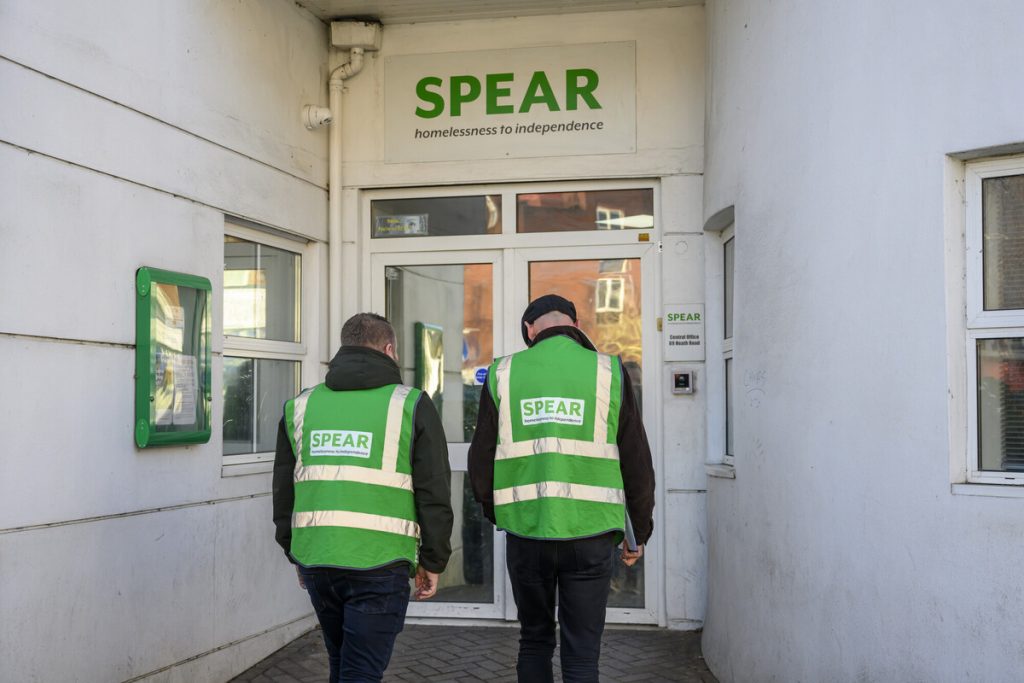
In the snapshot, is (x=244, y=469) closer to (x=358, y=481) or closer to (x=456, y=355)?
(x=456, y=355)

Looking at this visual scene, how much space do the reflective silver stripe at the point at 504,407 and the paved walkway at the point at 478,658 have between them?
2156mm

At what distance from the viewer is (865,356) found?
4285 millimetres

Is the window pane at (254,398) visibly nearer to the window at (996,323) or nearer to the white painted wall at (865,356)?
the white painted wall at (865,356)

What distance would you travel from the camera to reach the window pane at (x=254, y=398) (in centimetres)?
607

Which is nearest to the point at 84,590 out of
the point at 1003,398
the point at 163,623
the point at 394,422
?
the point at 163,623

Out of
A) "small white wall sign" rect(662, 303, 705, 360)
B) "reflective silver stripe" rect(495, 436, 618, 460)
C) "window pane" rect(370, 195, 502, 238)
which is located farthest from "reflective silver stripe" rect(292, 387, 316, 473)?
"window pane" rect(370, 195, 502, 238)

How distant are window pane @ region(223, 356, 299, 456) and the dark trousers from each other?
7.86 feet

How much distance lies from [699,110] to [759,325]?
221cm

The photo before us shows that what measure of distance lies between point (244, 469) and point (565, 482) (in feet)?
8.81

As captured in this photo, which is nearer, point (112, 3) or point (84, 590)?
point (84, 590)

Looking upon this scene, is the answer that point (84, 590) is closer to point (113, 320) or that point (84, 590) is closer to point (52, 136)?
point (113, 320)

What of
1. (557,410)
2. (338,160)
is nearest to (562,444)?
(557,410)

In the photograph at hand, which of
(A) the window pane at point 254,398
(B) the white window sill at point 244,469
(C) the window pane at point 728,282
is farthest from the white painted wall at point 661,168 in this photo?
(B) the white window sill at point 244,469

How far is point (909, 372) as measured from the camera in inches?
161
